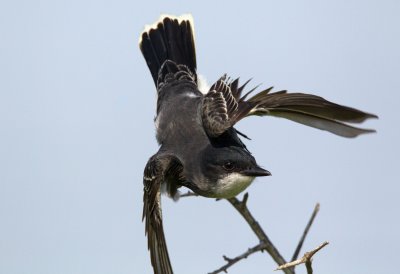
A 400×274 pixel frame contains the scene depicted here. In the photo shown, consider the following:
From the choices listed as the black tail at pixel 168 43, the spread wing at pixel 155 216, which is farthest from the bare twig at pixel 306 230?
the black tail at pixel 168 43

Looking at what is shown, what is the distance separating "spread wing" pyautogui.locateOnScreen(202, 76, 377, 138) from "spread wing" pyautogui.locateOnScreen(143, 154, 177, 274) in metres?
0.70

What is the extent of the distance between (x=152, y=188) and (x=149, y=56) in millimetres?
3266

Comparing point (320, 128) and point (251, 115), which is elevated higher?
point (251, 115)

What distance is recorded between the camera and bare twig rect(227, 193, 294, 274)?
4.66 meters

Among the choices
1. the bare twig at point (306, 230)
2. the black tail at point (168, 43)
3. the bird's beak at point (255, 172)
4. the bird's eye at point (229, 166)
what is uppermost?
the black tail at point (168, 43)

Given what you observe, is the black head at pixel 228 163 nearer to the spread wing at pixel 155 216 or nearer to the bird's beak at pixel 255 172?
the bird's beak at pixel 255 172

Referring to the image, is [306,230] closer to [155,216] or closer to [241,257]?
[241,257]

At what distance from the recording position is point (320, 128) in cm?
564

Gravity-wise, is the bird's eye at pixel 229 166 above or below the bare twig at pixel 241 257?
above

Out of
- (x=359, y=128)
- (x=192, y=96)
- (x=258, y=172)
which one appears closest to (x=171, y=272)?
(x=258, y=172)

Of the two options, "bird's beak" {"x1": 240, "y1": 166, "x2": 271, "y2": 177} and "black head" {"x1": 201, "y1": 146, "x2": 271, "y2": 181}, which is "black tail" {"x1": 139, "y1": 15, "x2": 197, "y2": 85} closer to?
"black head" {"x1": 201, "y1": 146, "x2": 271, "y2": 181}

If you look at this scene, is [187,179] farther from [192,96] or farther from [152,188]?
[192,96]

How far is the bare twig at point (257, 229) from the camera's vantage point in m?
4.66

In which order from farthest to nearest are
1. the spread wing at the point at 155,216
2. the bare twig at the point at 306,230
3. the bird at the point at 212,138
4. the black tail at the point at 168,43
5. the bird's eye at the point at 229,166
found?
the black tail at the point at 168,43, the bird's eye at the point at 229,166, the bird at the point at 212,138, the spread wing at the point at 155,216, the bare twig at the point at 306,230
